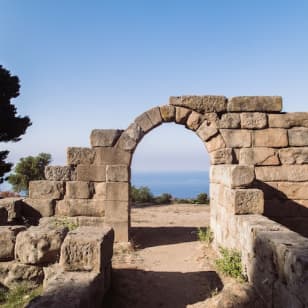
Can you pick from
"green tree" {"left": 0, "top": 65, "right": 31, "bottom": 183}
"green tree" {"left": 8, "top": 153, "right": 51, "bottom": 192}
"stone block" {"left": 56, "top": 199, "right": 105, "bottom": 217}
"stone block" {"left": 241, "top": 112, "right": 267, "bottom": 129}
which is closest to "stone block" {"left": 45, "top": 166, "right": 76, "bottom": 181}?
"stone block" {"left": 56, "top": 199, "right": 105, "bottom": 217}

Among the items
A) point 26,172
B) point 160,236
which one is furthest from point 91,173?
point 26,172

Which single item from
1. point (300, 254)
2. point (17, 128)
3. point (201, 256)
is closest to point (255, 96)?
point (201, 256)

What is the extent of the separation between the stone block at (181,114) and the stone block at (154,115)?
1.30ft

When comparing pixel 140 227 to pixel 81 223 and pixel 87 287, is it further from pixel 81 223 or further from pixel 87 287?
pixel 87 287

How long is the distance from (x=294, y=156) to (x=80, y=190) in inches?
200

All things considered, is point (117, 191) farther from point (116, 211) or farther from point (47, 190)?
point (47, 190)

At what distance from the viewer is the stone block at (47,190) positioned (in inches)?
318

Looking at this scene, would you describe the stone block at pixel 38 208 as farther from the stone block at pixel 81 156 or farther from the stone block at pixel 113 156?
the stone block at pixel 113 156

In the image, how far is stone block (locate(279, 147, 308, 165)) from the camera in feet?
26.0

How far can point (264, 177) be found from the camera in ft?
26.0

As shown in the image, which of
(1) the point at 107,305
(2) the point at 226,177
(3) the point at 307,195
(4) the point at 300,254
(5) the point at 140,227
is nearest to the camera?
(4) the point at 300,254

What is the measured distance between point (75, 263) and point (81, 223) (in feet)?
13.5

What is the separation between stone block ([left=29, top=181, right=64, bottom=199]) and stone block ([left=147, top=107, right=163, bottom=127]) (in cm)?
261

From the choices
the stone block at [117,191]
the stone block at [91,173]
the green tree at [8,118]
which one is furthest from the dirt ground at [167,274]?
the green tree at [8,118]
